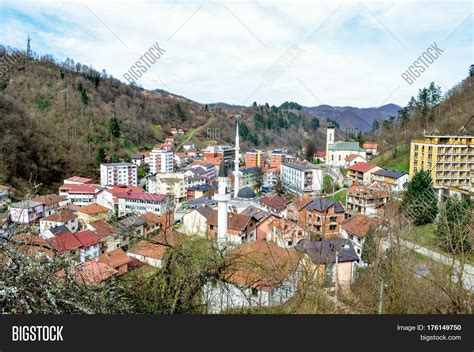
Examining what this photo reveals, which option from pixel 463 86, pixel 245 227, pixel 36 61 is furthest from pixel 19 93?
pixel 463 86

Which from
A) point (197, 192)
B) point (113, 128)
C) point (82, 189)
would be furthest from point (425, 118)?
point (113, 128)

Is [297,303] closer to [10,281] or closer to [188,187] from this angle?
[10,281]

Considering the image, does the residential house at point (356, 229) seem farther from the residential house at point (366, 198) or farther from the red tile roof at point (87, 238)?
the red tile roof at point (87, 238)

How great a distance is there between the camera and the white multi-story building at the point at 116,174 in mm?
17578

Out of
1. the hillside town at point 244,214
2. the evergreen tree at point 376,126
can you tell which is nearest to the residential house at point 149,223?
the hillside town at point 244,214

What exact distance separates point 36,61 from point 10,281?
34.5 m

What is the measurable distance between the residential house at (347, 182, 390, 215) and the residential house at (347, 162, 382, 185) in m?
3.08

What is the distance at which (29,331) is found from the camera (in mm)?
1038

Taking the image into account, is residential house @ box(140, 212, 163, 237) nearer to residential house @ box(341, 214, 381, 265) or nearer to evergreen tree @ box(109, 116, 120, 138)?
residential house @ box(341, 214, 381, 265)

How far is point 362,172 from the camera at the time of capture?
48.5 feet

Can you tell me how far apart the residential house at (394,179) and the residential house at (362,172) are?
2.65ft

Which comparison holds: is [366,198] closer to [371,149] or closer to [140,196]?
[140,196]

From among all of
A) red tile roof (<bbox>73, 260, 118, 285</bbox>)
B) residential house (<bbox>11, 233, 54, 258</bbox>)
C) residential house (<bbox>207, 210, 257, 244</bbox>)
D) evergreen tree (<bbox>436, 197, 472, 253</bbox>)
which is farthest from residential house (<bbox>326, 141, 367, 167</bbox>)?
residential house (<bbox>11, 233, 54, 258</bbox>)

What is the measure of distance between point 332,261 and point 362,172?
44.3 feet
